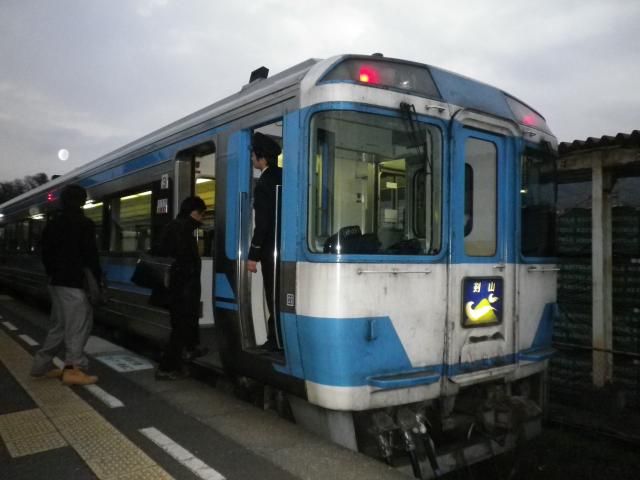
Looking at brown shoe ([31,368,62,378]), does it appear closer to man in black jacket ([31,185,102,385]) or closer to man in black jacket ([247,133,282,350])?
man in black jacket ([31,185,102,385])

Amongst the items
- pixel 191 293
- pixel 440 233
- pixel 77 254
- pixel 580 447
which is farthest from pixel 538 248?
pixel 77 254

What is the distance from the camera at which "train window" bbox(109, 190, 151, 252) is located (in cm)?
607

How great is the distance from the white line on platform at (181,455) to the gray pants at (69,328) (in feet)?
5.00

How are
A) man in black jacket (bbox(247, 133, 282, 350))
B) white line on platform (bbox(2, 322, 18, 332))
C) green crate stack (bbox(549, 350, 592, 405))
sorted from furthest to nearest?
white line on platform (bbox(2, 322, 18, 332)) → green crate stack (bbox(549, 350, 592, 405)) → man in black jacket (bbox(247, 133, 282, 350))

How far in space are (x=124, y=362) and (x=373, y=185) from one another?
371 cm

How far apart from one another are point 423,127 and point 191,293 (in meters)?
2.63

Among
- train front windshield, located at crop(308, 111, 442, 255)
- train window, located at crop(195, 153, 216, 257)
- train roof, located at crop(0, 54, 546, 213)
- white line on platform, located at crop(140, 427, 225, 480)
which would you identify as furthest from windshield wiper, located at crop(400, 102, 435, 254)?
train window, located at crop(195, 153, 216, 257)

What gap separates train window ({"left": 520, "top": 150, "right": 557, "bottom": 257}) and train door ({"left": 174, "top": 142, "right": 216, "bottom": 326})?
2.83 m

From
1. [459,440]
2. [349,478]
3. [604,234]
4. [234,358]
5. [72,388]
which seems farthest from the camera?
[604,234]

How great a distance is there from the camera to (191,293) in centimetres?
483

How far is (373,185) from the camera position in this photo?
363cm

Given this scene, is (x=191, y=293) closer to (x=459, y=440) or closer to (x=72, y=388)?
(x=72, y=388)

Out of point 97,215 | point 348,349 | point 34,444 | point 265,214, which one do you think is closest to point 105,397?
point 34,444

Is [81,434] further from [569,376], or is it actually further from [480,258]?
[569,376]
